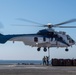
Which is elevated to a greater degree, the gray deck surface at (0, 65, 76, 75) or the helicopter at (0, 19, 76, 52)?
the helicopter at (0, 19, 76, 52)

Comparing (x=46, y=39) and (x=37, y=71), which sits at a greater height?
(x=46, y=39)

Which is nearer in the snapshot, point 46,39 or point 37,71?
point 37,71

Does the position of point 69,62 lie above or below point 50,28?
below

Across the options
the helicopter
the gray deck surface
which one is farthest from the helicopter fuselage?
the gray deck surface

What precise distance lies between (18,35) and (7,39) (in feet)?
10.7

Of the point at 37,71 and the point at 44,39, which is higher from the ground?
the point at 44,39

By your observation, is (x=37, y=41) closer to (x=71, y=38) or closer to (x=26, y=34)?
(x=26, y=34)

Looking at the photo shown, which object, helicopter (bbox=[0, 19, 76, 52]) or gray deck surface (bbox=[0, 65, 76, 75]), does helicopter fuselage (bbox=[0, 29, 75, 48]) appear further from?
gray deck surface (bbox=[0, 65, 76, 75])

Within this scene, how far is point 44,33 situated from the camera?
205ft

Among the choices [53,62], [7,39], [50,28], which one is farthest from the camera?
[50,28]

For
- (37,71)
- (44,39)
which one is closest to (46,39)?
(44,39)

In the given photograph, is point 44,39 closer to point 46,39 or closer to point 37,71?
point 46,39

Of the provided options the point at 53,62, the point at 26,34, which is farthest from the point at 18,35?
the point at 53,62

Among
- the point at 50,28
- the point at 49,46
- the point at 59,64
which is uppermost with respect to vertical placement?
the point at 50,28
